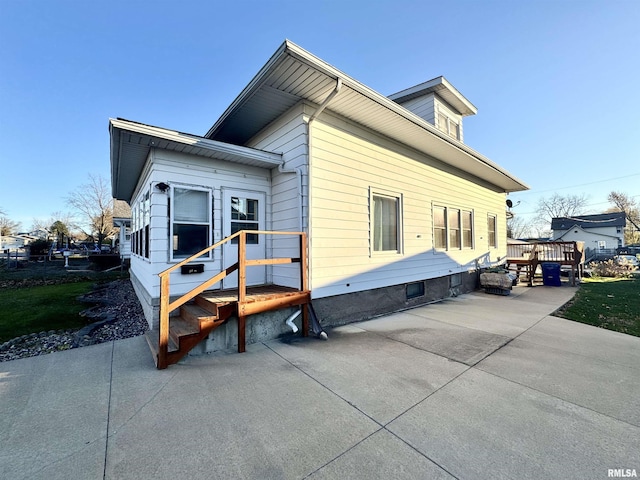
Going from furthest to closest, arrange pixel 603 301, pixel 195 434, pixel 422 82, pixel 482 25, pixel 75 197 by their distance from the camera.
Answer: pixel 75 197 → pixel 422 82 → pixel 603 301 → pixel 482 25 → pixel 195 434

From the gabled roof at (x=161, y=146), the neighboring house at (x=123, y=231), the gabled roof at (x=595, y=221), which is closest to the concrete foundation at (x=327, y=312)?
the gabled roof at (x=161, y=146)

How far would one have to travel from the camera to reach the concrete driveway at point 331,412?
171cm

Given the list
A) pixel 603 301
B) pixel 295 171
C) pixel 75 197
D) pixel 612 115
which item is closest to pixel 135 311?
pixel 295 171

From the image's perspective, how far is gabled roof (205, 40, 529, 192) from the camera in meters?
3.65

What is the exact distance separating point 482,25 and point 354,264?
6.76 metres

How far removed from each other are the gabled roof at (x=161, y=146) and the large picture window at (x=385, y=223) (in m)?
2.30

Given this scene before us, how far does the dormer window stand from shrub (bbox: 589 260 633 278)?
11268 millimetres

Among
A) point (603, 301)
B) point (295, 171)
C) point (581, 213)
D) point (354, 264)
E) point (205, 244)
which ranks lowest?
point (603, 301)

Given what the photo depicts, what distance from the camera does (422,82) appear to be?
28.2 feet

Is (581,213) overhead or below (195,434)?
overhead

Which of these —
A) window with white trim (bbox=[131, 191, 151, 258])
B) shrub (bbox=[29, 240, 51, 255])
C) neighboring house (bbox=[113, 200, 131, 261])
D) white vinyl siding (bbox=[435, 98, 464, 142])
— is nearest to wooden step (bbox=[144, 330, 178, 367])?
window with white trim (bbox=[131, 191, 151, 258])

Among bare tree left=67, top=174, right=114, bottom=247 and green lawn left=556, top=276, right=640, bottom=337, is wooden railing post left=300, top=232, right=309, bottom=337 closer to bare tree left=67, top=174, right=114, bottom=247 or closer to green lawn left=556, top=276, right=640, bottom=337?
green lawn left=556, top=276, right=640, bottom=337

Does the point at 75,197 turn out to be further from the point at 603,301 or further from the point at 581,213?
the point at 581,213

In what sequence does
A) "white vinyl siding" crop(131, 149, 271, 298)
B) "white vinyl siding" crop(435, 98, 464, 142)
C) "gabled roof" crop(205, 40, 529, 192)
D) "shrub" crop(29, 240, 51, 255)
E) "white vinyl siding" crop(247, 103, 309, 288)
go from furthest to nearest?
"shrub" crop(29, 240, 51, 255)
"white vinyl siding" crop(435, 98, 464, 142)
"white vinyl siding" crop(247, 103, 309, 288)
"white vinyl siding" crop(131, 149, 271, 298)
"gabled roof" crop(205, 40, 529, 192)
